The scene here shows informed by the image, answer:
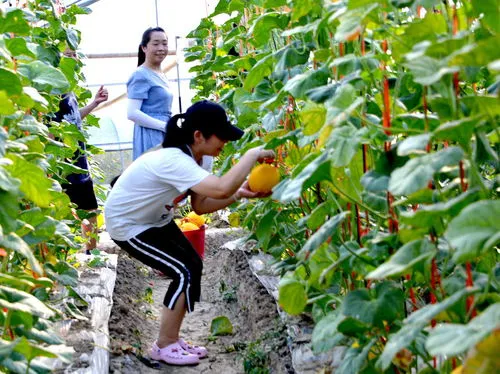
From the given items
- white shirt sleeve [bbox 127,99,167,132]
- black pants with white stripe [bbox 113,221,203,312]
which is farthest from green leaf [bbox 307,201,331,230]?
white shirt sleeve [bbox 127,99,167,132]

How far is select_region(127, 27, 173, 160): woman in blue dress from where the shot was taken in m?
5.76

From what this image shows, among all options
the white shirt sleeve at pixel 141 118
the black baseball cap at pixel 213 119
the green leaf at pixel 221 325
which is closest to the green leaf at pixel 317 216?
the black baseball cap at pixel 213 119

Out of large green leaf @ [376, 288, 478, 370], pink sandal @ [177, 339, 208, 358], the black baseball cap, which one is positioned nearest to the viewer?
large green leaf @ [376, 288, 478, 370]

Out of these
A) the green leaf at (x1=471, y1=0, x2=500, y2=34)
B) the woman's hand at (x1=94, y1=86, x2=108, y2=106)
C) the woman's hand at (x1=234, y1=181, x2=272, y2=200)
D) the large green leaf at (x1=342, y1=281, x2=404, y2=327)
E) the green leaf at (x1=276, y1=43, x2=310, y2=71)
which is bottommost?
the woman's hand at (x1=94, y1=86, x2=108, y2=106)

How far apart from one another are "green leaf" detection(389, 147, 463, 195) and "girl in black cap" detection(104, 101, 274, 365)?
207 centimetres

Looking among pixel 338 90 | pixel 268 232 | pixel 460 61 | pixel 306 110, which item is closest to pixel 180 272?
pixel 268 232

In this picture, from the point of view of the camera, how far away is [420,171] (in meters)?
1.37

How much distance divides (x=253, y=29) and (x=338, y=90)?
1.11 metres

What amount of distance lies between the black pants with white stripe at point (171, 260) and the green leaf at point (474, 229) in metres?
2.63

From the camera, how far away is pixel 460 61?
124 centimetres

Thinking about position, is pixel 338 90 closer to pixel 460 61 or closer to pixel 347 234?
pixel 460 61

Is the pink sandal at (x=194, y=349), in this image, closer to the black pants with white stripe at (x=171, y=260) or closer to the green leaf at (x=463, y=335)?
the black pants with white stripe at (x=171, y=260)

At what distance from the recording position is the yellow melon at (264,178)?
2.95 meters

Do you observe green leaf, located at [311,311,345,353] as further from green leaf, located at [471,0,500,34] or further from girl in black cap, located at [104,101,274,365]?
girl in black cap, located at [104,101,274,365]
